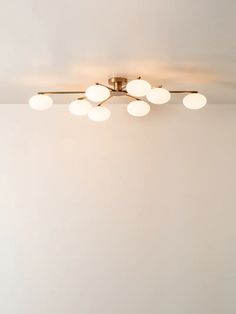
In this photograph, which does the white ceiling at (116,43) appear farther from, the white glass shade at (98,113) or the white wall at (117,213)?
the white wall at (117,213)

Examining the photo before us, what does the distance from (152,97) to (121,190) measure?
0.92 meters

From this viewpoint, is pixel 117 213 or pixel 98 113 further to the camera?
pixel 117 213

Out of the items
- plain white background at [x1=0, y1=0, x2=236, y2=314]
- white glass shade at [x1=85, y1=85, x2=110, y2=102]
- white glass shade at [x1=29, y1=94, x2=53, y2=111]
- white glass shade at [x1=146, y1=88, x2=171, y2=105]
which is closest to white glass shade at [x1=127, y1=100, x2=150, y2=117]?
white glass shade at [x1=146, y1=88, x2=171, y2=105]

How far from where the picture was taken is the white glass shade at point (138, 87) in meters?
1.81

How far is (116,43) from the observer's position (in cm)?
159

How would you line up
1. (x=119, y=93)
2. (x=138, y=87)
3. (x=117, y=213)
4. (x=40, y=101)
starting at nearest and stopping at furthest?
1. (x=138, y=87)
2. (x=40, y=101)
3. (x=119, y=93)
4. (x=117, y=213)

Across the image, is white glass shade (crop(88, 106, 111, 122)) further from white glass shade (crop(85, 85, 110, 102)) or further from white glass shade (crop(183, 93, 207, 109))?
white glass shade (crop(183, 93, 207, 109))

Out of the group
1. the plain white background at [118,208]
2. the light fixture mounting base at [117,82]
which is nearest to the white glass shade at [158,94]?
the light fixture mounting base at [117,82]

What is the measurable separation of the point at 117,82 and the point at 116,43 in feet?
1.57

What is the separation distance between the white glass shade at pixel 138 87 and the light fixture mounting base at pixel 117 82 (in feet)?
0.74

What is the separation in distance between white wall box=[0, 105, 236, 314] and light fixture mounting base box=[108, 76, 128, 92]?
0.58 metres

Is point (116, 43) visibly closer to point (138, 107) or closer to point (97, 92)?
point (97, 92)

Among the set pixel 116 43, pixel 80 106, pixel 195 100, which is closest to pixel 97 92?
pixel 80 106

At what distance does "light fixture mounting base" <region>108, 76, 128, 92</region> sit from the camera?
80.8 inches
